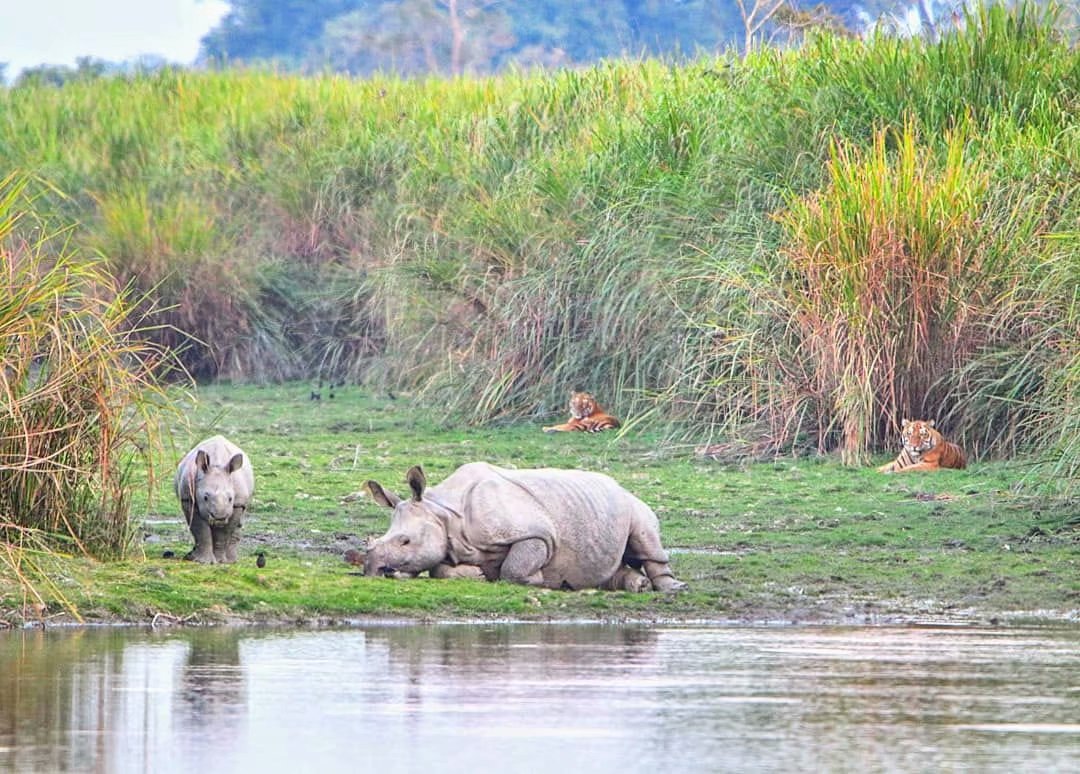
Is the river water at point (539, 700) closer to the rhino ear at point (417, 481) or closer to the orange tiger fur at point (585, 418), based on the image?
the rhino ear at point (417, 481)

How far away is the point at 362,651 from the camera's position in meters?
8.59

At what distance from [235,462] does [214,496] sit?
0.30 metres

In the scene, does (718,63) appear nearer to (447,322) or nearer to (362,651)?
(447,322)

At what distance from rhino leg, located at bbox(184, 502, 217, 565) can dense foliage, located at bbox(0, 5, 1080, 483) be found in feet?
5.54

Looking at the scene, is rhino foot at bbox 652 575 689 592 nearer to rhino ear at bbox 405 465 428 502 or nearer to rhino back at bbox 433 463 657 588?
rhino back at bbox 433 463 657 588

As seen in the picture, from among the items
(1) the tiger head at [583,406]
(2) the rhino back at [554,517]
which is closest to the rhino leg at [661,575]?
(2) the rhino back at [554,517]

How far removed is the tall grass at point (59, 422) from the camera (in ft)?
31.3

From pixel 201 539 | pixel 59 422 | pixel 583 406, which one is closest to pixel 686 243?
pixel 583 406

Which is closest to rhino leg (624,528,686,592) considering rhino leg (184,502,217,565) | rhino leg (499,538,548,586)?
rhino leg (499,538,548,586)

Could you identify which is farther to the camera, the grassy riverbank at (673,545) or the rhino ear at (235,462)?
the rhino ear at (235,462)

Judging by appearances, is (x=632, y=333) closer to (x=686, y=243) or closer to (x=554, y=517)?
(x=686, y=243)

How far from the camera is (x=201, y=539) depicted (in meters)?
10.8

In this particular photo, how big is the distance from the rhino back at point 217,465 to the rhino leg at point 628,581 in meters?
1.82

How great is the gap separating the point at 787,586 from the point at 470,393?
8197 millimetres
